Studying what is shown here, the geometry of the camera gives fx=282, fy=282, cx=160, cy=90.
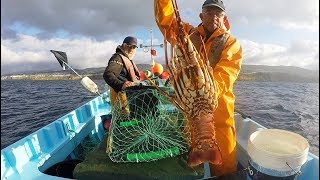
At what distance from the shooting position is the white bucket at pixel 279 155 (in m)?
3.15

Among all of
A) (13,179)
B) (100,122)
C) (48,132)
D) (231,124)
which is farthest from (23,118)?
(231,124)

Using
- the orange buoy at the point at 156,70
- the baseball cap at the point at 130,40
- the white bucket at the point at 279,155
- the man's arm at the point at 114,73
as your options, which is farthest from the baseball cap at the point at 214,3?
the orange buoy at the point at 156,70

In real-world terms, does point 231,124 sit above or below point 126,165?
above

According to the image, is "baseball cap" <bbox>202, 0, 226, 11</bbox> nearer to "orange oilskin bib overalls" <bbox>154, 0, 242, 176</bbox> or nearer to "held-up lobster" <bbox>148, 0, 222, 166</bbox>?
"orange oilskin bib overalls" <bbox>154, 0, 242, 176</bbox>

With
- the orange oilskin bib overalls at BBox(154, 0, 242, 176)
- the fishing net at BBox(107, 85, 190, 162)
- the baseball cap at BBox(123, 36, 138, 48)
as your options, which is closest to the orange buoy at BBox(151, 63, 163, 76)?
the baseball cap at BBox(123, 36, 138, 48)

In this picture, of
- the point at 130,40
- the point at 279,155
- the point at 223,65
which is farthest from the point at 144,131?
the point at 130,40

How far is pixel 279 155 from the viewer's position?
3133 mm

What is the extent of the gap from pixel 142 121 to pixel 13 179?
7.01 ft

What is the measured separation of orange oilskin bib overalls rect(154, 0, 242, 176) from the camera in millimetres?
3715

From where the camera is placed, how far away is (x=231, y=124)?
4.07 meters

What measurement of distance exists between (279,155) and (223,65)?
4.22 feet

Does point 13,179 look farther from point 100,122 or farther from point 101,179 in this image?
point 100,122

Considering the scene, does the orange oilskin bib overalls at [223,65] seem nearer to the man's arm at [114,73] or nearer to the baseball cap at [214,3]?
the baseball cap at [214,3]

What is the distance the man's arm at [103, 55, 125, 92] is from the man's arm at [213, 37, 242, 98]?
305cm
